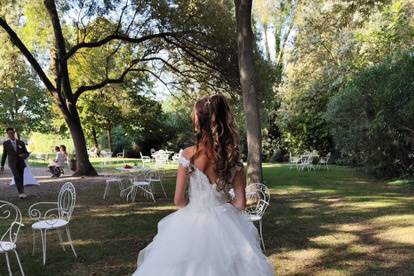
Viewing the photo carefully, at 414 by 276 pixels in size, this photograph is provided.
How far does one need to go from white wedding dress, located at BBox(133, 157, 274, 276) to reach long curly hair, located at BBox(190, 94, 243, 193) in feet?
0.55

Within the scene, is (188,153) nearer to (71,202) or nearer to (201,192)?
(201,192)

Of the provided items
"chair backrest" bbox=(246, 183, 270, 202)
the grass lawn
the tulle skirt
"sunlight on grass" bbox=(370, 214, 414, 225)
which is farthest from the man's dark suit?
the tulle skirt

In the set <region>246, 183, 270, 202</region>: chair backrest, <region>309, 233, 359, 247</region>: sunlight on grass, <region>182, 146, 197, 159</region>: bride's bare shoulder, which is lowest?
<region>309, 233, 359, 247</region>: sunlight on grass

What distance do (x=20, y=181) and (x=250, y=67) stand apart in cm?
651

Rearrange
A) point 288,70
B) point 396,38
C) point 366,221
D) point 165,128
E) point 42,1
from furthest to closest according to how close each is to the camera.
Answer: point 165,128
point 288,70
point 396,38
point 42,1
point 366,221

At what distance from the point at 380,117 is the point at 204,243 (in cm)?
1188

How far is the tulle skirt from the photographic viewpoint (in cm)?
300

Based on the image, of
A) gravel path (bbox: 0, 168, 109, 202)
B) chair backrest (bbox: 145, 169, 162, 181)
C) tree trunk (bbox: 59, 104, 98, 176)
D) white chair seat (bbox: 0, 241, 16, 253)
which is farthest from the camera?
tree trunk (bbox: 59, 104, 98, 176)

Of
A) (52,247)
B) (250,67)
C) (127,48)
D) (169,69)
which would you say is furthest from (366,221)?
(127,48)

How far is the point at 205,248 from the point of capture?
3045mm

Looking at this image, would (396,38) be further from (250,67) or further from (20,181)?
(20,181)

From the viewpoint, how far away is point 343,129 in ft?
55.9

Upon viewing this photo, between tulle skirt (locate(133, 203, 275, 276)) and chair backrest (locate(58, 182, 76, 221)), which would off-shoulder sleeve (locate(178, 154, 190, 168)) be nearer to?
tulle skirt (locate(133, 203, 275, 276))

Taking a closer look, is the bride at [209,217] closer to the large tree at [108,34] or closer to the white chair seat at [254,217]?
the white chair seat at [254,217]
